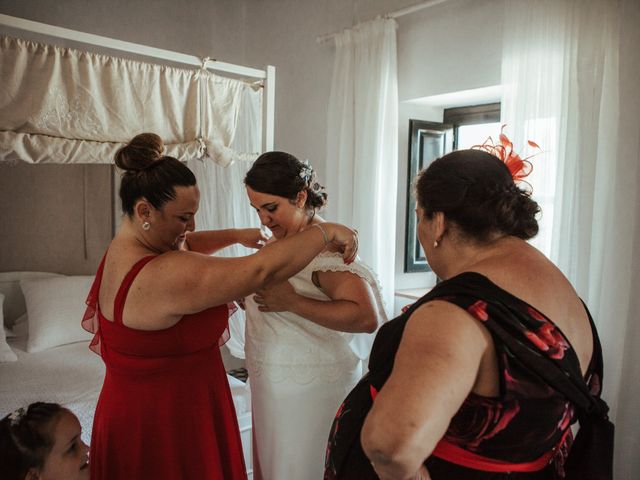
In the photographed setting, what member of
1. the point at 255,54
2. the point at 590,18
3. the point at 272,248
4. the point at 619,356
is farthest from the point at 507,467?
the point at 255,54

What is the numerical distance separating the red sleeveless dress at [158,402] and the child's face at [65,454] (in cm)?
11

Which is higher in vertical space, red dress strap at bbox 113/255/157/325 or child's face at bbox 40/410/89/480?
red dress strap at bbox 113/255/157/325

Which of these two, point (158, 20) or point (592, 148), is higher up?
point (158, 20)

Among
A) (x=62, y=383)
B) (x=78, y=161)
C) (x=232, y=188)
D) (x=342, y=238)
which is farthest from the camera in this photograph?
(x=232, y=188)

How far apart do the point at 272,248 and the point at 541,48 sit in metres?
1.67

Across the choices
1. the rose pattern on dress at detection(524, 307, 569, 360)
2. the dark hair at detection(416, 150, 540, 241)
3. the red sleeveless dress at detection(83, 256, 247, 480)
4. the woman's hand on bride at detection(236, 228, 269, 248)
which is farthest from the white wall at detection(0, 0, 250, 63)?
the rose pattern on dress at detection(524, 307, 569, 360)

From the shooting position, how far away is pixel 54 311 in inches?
118

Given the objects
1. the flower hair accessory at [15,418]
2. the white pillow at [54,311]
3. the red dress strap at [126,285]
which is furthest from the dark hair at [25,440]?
the white pillow at [54,311]

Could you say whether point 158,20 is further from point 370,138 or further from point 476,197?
point 476,197

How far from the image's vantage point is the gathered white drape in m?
2.00

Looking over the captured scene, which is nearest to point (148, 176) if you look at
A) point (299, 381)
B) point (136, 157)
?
point (136, 157)

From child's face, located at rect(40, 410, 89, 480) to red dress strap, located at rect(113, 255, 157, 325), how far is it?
28cm

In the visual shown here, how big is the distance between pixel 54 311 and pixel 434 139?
247 centimetres

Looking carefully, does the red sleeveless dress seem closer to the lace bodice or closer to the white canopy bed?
the lace bodice
